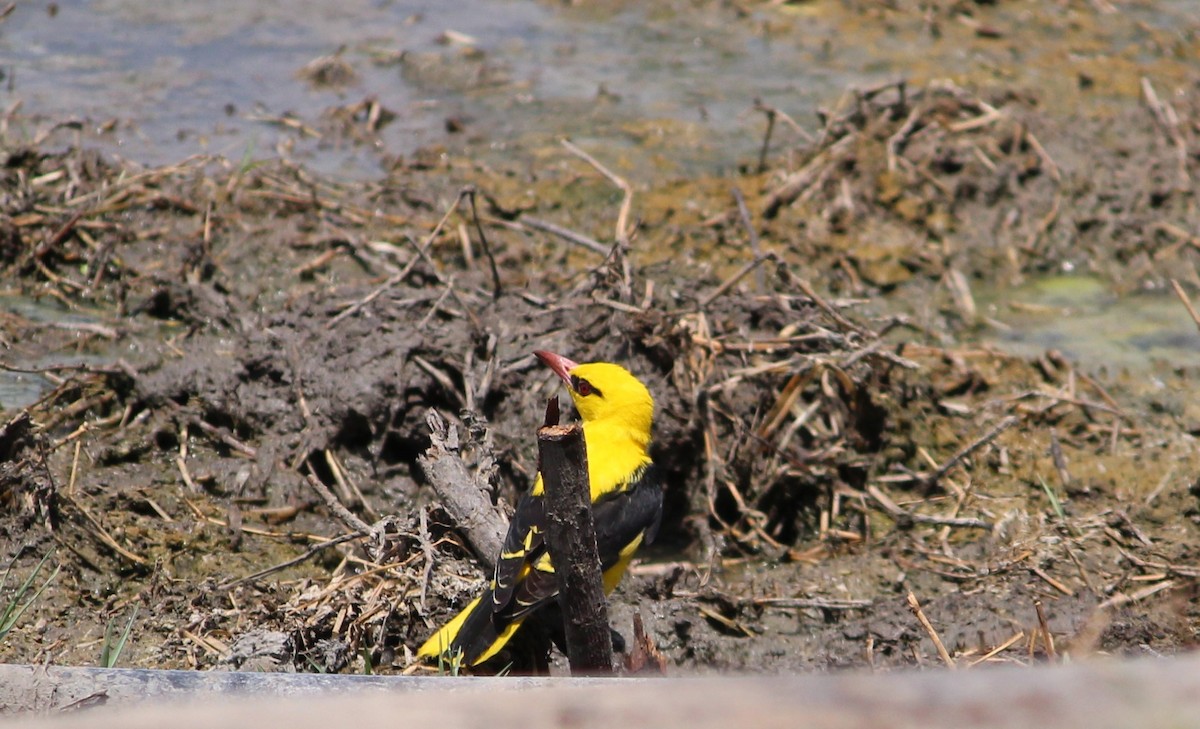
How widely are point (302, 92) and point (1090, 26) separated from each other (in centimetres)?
656

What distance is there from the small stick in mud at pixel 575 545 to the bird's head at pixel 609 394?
5.84ft

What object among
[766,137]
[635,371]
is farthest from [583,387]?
[766,137]

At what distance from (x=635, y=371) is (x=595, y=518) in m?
1.32

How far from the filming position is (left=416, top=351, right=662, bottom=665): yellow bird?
13.8ft

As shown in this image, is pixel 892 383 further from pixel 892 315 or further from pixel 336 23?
pixel 336 23

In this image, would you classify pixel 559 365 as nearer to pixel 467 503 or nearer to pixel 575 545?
pixel 467 503

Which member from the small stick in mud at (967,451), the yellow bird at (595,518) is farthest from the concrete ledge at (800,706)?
the small stick in mud at (967,451)

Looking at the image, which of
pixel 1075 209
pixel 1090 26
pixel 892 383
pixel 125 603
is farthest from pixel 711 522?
pixel 1090 26

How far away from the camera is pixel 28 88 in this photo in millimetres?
8398

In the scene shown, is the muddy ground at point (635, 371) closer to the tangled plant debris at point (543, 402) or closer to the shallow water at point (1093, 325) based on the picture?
the tangled plant debris at point (543, 402)

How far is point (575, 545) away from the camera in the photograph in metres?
3.31

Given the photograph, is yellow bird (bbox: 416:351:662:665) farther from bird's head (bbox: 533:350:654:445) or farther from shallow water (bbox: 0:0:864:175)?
shallow water (bbox: 0:0:864:175)

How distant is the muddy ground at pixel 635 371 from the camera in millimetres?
4742

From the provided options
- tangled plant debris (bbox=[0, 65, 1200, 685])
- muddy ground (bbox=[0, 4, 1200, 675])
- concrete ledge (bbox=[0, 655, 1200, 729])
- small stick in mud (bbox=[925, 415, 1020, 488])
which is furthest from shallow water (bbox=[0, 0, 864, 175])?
Result: concrete ledge (bbox=[0, 655, 1200, 729])
